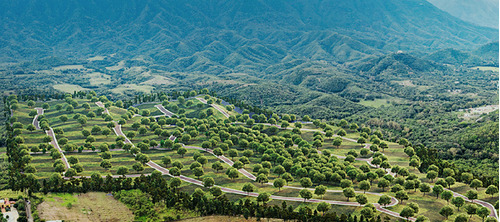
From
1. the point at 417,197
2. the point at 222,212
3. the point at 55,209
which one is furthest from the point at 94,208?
the point at 417,197

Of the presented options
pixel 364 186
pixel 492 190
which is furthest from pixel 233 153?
pixel 492 190

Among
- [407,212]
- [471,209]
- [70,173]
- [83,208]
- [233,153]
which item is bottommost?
[83,208]

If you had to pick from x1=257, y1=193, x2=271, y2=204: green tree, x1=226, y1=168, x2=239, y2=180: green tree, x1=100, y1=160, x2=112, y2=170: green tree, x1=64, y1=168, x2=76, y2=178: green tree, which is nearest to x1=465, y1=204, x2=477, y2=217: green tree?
x1=257, y1=193, x2=271, y2=204: green tree

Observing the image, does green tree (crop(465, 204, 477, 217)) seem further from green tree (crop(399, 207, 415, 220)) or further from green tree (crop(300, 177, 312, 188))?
green tree (crop(300, 177, 312, 188))

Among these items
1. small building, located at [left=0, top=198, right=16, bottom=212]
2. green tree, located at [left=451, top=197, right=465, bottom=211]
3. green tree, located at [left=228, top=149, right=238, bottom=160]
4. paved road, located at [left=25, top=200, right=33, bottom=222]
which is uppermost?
green tree, located at [left=228, top=149, right=238, bottom=160]

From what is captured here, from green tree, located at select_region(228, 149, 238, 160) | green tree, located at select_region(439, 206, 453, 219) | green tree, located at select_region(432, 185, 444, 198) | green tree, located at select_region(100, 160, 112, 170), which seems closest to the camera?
green tree, located at select_region(439, 206, 453, 219)

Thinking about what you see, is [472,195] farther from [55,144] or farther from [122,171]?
[55,144]

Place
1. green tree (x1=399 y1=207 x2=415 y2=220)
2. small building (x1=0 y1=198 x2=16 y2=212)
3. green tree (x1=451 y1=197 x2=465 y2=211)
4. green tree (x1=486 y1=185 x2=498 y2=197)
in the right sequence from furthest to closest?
1. green tree (x1=486 y1=185 x2=498 y2=197)
2. green tree (x1=451 y1=197 x2=465 y2=211)
3. small building (x1=0 y1=198 x2=16 y2=212)
4. green tree (x1=399 y1=207 x2=415 y2=220)

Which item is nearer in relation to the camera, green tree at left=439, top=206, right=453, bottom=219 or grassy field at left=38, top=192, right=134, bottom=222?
green tree at left=439, top=206, right=453, bottom=219

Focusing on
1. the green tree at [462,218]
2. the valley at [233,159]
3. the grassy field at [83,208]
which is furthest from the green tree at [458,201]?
the grassy field at [83,208]
